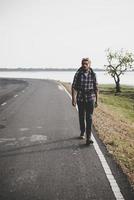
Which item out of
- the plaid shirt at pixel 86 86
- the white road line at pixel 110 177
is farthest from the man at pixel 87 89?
the white road line at pixel 110 177

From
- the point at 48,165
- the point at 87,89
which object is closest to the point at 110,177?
the point at 48,165

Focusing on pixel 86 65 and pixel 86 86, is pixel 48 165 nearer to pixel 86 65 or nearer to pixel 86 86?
pixel 86 86

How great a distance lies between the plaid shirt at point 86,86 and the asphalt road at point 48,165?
128cm

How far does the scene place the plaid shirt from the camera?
852 centimetres

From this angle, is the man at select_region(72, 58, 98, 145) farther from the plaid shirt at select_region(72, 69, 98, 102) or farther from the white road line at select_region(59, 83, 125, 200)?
the white road line at select_region(59, 83, 125, 200)

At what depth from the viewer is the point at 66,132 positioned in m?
10.6

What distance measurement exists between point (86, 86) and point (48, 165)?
2486mm

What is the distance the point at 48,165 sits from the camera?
7016mm

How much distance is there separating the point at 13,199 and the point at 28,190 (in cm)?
43

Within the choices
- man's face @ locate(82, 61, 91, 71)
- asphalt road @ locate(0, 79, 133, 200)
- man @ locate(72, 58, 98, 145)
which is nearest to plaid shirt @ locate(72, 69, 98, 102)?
man @ locate(72, 58, 98, 145)

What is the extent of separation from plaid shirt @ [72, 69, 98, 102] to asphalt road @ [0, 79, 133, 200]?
1.28 m

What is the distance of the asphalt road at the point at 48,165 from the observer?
5.51 m

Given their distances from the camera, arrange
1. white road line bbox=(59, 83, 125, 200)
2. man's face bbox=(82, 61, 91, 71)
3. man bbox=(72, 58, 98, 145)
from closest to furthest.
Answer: white road line bbox=(59, 83, 125, 200) → man's face bbox=(82, 61, 91, 71) → man bbox=(72, 58, 98, 145)

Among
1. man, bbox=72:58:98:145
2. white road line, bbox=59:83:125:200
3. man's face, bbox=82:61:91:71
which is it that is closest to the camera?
white road line, bbox=59:83:125:200
